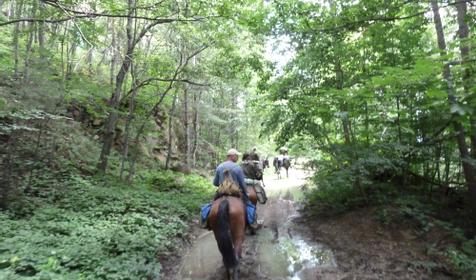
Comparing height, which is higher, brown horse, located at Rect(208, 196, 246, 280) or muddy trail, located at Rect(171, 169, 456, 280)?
brown horse, located at Rect(208, 196, 246, 280)

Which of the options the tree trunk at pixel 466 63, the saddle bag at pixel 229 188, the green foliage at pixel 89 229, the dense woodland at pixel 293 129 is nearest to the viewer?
the tree trunk at pixel 466 63

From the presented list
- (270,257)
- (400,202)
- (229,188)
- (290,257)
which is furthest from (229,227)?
(400,202)

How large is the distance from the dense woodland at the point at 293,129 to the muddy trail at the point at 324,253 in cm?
36

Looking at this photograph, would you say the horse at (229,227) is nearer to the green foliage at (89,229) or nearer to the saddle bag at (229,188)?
the saddle bag at (229,188)

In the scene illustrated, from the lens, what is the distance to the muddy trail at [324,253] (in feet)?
18.3

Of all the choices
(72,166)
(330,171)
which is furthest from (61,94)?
(330,171)

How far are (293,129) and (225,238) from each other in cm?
477

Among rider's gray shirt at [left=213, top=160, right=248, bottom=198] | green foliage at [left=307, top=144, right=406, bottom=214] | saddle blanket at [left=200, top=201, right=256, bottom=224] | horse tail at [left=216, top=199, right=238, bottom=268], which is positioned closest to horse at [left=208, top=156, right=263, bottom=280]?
horse tail at [left=216, top=199, right=238, bottom=268]

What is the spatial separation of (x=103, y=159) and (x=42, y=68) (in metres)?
3.83

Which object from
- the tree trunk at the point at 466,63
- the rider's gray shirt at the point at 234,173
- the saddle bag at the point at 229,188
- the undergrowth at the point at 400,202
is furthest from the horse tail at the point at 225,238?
→ the tree trunk at the point at 466,63

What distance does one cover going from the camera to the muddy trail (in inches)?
219

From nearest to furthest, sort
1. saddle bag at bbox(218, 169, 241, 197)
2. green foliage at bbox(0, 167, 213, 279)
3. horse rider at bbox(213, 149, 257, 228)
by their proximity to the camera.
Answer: green foliage at bbox(0, 167, 213, 279), saddle bag at bbox(218, 169, 241, 197), horse rider at bbox(213, 149, 257, 228)

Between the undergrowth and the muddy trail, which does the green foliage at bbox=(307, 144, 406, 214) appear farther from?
the muddy trail

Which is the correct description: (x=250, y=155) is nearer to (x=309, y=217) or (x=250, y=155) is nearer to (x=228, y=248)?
(x=309, y=217)
